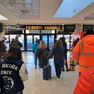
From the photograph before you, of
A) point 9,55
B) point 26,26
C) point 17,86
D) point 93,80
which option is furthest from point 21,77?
point 26,26

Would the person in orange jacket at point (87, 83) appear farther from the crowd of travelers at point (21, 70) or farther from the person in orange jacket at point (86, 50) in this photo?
the person in orange jacket at point (86, 50)

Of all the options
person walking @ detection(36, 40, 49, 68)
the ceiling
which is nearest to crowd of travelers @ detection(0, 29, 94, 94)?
the ceiling

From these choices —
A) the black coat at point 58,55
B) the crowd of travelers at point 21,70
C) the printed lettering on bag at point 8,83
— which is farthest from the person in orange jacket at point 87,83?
the black coat at point 58,55

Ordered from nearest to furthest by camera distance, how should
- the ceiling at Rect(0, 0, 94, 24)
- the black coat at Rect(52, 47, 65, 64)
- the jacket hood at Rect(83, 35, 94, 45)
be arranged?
the jacket hood at Rect(83, 35, 94, 45), the ceiling at Rect(0, 0, 94, 24), the black coat at Rect(52, 47, 65, 64)

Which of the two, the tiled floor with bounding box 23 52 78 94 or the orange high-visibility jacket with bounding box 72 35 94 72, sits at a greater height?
the orange high-visibility jacket with bounding box 72 35 94 72

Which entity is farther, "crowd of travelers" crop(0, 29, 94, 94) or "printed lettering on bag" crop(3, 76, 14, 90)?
"printed lettering on bag" crop(3, 76, 14, 90)

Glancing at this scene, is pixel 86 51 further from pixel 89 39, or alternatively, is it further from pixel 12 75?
pixel 12 75

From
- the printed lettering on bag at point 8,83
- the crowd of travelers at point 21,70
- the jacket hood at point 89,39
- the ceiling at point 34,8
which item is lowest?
the printed lettering on bag at point 8,83

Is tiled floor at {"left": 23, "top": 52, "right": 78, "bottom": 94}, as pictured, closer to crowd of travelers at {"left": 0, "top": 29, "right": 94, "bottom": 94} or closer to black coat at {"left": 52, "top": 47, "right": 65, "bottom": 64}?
black coat at {"left": 52, "top": 47, "right": 65, "bottom": 64}

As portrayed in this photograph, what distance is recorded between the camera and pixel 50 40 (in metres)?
21.4

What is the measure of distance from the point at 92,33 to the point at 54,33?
17.1 m

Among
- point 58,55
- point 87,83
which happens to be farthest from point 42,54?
point 87,83

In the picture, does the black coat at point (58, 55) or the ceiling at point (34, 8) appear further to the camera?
the black coat at point (58, 55)

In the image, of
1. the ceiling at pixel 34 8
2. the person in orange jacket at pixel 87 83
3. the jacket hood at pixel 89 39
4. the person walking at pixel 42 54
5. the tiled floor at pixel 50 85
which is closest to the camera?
the person in orange jacket at pixel 87 83
